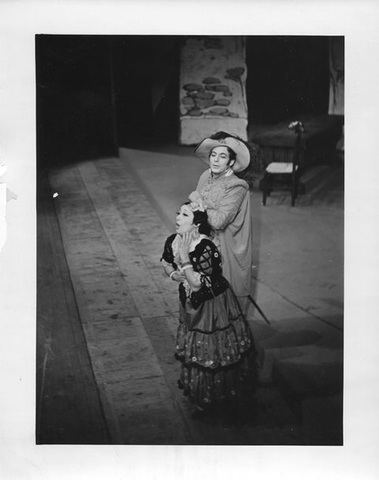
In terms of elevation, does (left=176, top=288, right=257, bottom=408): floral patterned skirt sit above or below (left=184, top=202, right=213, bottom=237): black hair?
below

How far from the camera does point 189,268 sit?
328cm

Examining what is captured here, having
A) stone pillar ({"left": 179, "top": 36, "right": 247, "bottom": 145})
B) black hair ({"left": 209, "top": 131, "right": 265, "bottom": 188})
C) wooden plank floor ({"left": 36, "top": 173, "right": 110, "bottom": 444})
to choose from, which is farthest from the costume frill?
stone pillar ({"left": 179, "top": 36, "right": 247, "bottom": 145})

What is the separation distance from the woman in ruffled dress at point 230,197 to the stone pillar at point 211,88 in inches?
4.6

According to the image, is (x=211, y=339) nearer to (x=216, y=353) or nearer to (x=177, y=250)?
(x=216, y=353)

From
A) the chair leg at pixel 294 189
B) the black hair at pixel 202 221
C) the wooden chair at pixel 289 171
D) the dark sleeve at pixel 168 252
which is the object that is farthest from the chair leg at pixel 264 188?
the dark sleeve at pixel 168 252

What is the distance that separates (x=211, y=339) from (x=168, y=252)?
44cm

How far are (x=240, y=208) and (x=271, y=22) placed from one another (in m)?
0.91

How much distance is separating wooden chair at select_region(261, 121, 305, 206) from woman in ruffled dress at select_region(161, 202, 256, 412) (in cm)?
42

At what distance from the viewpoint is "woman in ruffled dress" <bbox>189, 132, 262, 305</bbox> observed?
3318mm

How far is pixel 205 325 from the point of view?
3.32 metres

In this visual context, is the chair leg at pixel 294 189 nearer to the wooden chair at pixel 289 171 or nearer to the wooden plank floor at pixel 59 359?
the wooden chair at pixel 289 171

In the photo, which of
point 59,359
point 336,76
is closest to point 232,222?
point 336,76

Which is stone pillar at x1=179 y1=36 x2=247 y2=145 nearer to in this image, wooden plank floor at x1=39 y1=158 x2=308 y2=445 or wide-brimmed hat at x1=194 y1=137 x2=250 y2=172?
wide-brimmed hat at x1=194 y1=137 x2=250 y2=172

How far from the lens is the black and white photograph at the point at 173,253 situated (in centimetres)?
342
